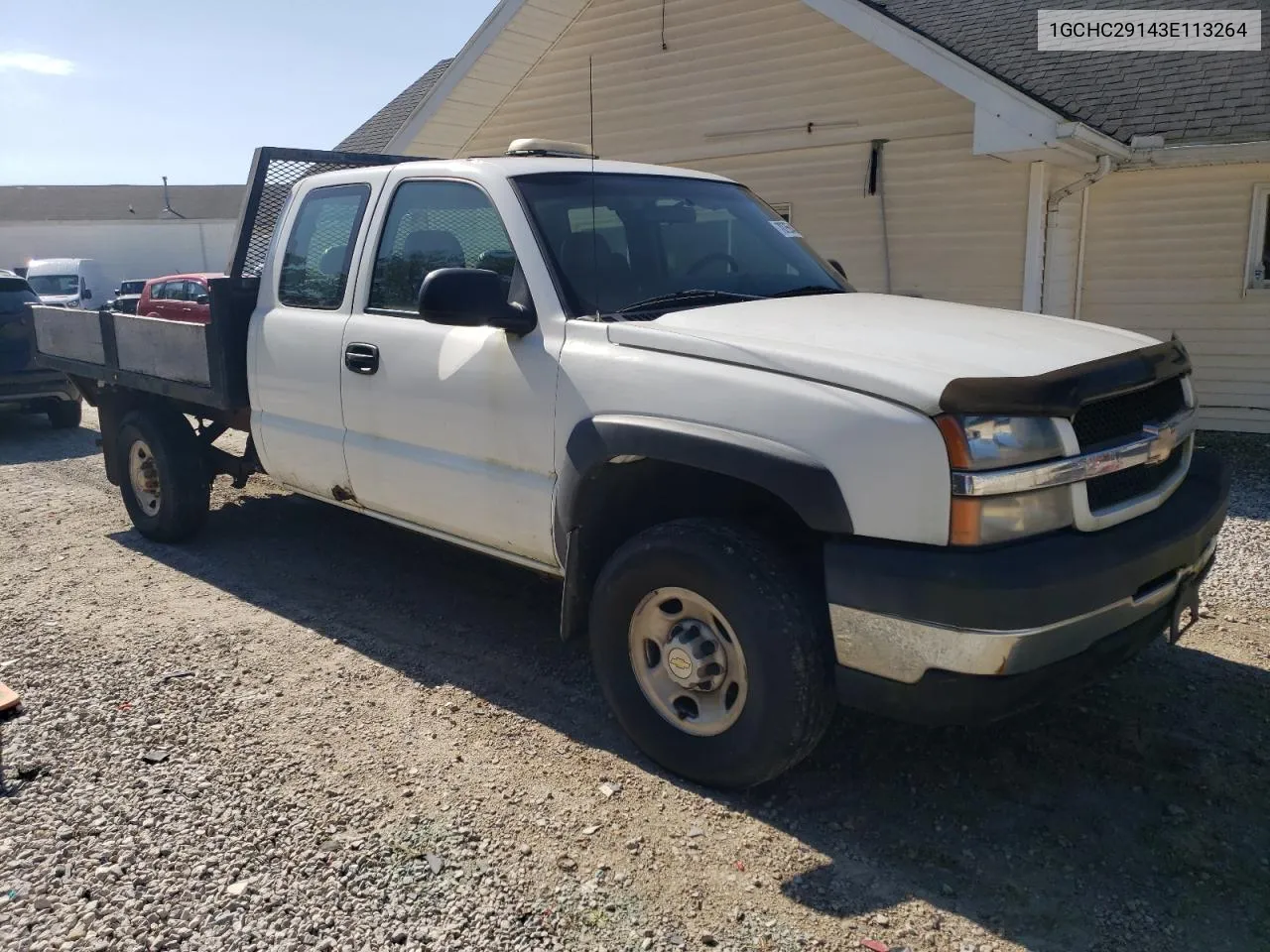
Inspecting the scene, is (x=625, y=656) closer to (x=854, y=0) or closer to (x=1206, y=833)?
(x=1206, y=833)

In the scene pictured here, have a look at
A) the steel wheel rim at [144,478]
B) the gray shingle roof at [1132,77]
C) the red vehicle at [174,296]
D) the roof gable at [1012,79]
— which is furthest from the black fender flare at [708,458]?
the red vehicle at [174,296]

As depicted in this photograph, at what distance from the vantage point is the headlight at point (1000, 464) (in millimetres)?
2703

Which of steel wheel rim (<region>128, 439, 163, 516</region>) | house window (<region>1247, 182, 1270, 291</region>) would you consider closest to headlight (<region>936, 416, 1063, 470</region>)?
steel wheel rim (<region>128, 439, 163, 516</region>)

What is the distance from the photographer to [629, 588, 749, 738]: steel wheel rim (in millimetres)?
3211

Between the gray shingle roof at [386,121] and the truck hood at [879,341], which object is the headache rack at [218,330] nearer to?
the truck hood at [879,341]

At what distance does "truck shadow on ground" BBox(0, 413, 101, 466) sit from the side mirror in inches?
303

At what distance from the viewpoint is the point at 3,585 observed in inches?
221

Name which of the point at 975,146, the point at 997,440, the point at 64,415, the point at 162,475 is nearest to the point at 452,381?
the point at 997,440

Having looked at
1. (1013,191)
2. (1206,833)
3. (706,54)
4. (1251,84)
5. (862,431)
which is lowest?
(1206,833)

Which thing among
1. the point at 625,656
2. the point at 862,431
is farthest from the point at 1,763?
the point at 862,431

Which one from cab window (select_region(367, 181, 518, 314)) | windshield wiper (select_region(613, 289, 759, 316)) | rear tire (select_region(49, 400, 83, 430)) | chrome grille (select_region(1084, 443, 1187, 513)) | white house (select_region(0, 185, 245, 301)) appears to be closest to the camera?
chrome grille (select_region(1084, 443, 1187, 513))

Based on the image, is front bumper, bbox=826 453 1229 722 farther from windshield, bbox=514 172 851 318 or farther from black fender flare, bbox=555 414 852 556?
windshield, bbox=514 172 851 318

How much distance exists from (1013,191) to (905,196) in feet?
3.71

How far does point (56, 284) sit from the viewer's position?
106ft
